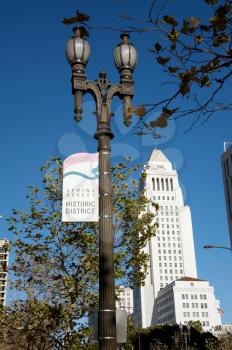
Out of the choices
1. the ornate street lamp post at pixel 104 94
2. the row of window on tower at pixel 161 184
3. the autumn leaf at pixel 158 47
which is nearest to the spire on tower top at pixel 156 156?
the ornate street lamp post at pixel 104 94

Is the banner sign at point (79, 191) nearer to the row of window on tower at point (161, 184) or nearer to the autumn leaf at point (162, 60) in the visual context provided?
the autumn leaf at point (162, 60)

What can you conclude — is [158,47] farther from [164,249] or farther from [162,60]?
[164,249]

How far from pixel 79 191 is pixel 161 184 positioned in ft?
525

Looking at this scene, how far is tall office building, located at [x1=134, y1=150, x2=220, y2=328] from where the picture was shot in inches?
5984

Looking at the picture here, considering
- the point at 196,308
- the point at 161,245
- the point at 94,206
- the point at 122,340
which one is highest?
the point at 161,245

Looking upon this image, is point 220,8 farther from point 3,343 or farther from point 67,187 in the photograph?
point 3,343

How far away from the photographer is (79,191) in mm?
5812

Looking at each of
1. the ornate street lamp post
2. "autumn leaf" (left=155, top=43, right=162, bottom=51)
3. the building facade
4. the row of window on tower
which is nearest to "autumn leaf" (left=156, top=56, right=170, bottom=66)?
"autumn leaf" (left=155, top=43, right=162, bottom=51)

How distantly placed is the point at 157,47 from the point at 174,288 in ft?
435

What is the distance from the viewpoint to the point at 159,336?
69688mm

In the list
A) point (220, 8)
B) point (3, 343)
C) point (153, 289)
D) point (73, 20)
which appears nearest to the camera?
point (220, 8)

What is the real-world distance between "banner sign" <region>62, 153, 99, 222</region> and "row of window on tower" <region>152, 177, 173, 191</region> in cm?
15756

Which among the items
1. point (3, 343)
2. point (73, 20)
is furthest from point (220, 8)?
point (3, 343)

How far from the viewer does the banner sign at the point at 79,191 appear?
5.72 meters
